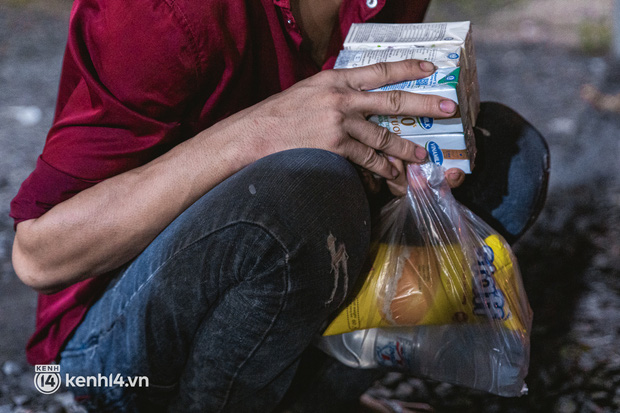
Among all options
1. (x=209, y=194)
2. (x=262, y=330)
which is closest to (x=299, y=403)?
(x=262, y=330)

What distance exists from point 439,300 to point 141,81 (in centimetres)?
58

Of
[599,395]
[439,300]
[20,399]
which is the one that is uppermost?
[439,300]

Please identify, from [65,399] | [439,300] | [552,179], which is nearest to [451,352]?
[439,300]

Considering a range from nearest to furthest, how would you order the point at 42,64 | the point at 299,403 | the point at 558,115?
the point at 299,403, the point at 558,115, the point at 42,64

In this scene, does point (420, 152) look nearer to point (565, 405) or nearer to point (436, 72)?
point (436, 72)

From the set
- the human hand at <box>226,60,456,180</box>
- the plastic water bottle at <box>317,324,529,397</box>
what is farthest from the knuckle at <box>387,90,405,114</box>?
the plastic water bottle at <box>317,324,529,397</box>

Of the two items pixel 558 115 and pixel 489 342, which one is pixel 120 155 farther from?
pixel 558 115

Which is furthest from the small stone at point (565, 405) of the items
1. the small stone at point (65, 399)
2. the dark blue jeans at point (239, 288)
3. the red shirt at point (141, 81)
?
the small stone at point (65, 399)

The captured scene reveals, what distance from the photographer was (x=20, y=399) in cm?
139

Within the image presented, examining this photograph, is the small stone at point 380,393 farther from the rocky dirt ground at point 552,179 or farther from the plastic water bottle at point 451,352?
the plastic water bottle at point 451,352

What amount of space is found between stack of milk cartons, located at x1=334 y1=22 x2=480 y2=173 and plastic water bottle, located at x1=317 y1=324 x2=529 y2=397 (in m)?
0.29

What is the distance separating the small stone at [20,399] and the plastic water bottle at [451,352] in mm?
→ 791

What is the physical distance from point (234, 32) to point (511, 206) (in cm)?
68

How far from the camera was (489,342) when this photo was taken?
39.4 inches
